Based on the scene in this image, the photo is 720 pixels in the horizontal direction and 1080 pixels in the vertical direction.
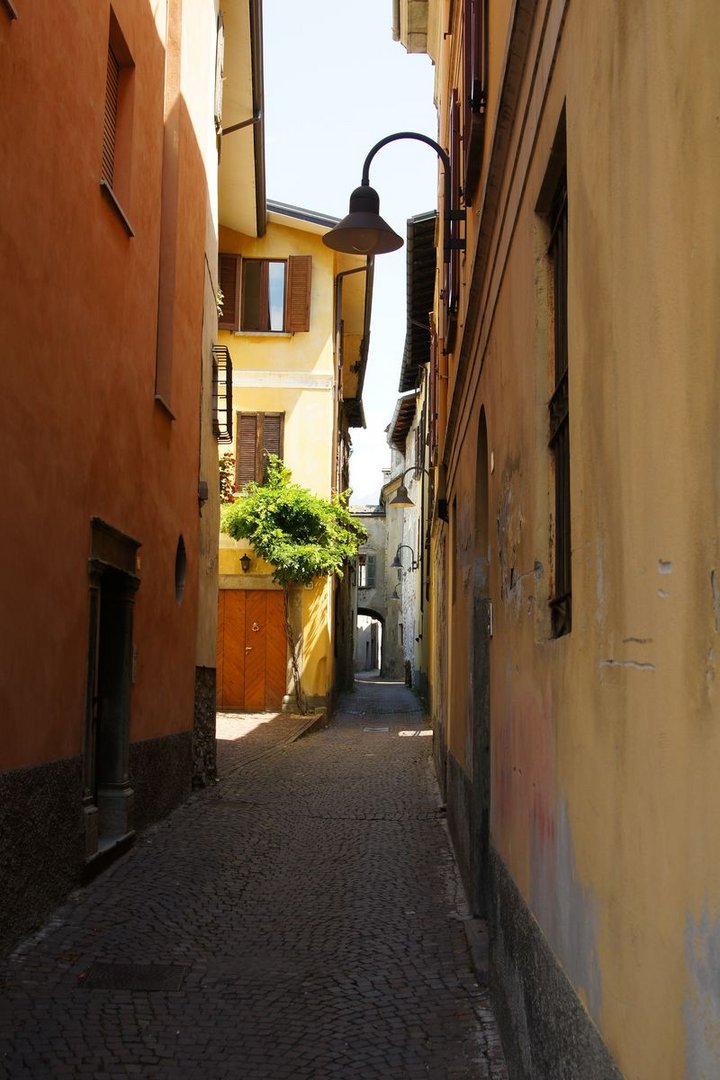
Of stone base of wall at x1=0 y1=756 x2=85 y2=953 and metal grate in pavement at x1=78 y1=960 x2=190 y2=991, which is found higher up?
stone base of wall at x1=0 y1=756 x2=85 y2=953

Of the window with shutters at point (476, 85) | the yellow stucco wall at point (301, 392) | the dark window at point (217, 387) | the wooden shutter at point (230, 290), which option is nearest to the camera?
the window with shutters at point (476, 85)

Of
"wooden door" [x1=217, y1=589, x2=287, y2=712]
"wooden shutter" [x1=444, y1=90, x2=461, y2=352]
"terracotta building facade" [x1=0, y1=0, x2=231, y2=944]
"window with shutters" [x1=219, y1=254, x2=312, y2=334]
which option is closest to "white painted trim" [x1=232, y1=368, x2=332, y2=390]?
"window with shutters" [x1=219, y1=254, x2=312, y2=334]

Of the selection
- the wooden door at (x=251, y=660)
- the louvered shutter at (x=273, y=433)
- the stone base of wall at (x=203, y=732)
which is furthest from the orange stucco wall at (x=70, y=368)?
the louvered shutter at (x=273, y=433)

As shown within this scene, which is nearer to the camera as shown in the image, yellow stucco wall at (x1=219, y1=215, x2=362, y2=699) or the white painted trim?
yellow stucco wall at (x1=219, y1=215, x2=362, y2=699)

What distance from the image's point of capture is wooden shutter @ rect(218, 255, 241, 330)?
2309cm

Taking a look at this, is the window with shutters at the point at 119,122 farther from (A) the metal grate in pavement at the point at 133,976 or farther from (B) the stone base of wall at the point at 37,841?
(A) the metal grate in pavement at the point at 133,976

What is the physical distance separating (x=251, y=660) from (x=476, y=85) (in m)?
16.4

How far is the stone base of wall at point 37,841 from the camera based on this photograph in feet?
19.7

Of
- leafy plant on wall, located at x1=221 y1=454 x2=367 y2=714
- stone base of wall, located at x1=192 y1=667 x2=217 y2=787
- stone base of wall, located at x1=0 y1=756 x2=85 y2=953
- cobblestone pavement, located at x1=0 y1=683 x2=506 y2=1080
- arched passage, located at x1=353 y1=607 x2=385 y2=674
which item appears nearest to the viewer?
cobblestone pavement, located at x1=0 y1=683 x2=506 y2=1080

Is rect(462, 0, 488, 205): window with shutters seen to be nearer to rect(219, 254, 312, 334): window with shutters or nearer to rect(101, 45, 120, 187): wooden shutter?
rect(101, 45, 120, 187): wooden shutter

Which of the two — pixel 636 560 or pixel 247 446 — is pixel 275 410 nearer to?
pixel 247 446

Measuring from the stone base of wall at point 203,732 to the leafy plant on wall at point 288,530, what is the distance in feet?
26.9

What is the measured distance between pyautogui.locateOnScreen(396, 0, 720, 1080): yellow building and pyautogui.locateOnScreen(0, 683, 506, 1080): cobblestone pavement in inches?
22.6

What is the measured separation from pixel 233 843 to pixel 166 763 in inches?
61.8
